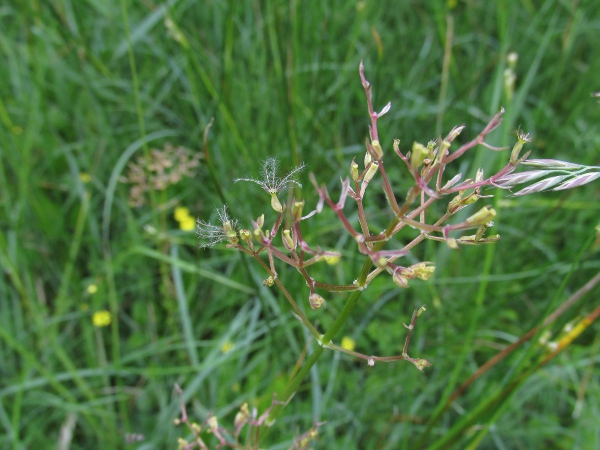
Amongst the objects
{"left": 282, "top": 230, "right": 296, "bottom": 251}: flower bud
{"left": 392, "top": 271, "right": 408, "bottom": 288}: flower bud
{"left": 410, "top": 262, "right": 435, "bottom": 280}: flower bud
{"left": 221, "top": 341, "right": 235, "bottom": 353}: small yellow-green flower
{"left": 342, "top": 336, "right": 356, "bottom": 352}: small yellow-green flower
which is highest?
{"left": 282, "top": 230, "right": 296, "bottom": 251}: flower bud

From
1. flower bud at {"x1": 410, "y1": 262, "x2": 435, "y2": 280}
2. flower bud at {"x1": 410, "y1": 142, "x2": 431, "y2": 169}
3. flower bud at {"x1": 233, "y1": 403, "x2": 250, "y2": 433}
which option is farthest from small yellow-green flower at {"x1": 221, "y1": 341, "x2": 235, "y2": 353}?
flower bud at {"x1": 410, "y1": 142, "x2": 431, "y2": 169}

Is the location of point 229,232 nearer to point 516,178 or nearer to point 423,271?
point 423,271

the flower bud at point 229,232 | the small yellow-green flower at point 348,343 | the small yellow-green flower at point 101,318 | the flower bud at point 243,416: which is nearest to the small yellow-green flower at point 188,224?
the small yellow-green flower at point 101,318

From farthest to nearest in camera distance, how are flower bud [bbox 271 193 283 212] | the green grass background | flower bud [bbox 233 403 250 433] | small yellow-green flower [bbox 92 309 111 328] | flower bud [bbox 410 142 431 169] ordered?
small yellow-green flower [bbox 92 309 111 328] → the green grass background → flower bud [bbox 233 403 250 433] → flower bud [bbox 271 193 283 212] → flower bud [bbox 410 142 431 169]

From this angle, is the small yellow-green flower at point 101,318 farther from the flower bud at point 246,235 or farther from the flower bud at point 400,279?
the flower bud at point 400,279

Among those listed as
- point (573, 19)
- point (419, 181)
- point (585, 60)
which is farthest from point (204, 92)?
point (585, 60)

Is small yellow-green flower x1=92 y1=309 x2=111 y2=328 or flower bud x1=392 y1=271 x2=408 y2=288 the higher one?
flower bud x1=392 y1=271 x2=408 y2=288

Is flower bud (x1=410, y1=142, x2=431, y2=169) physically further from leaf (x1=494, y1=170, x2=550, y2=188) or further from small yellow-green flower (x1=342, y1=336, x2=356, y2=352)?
small yellow-green flower (x1=342, y1=336, x2=356, y2=352)
